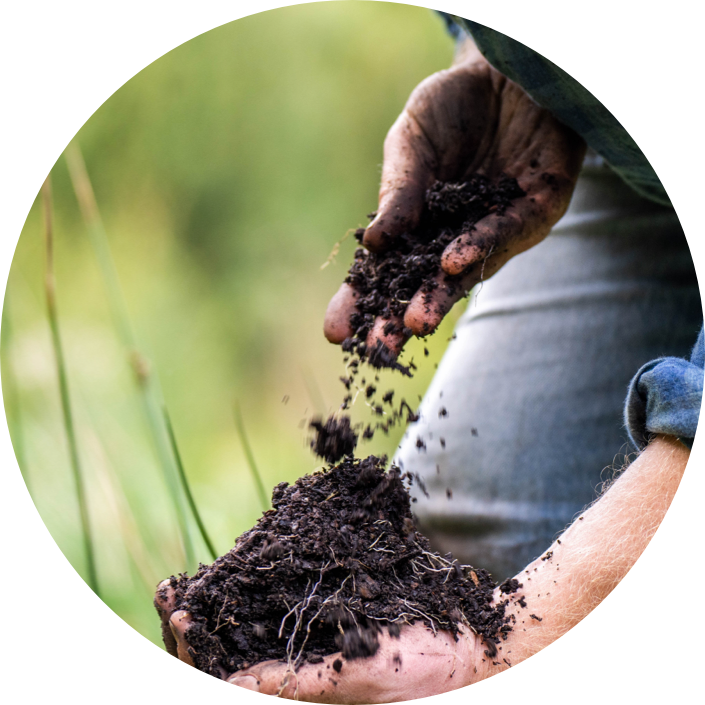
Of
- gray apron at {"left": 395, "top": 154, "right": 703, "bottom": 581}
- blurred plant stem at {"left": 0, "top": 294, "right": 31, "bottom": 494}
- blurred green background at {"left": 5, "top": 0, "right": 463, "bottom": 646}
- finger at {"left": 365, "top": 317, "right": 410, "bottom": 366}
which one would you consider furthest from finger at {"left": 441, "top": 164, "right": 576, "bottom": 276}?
blurred plant stem at {"left": 0, "top": 294, "right": 31, "bottom": 494}

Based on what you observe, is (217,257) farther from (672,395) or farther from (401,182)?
(672,395)

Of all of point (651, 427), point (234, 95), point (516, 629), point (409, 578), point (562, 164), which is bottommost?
point (516, 629)

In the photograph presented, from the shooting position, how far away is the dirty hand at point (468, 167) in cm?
86

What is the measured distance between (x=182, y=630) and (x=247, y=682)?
96 mm

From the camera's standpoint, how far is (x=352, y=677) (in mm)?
646

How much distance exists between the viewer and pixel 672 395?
710 mm

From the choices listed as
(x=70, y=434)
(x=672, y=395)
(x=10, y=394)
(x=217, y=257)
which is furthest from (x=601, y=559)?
(x=217, y=257)

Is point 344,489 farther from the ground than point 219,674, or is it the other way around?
point 344,489

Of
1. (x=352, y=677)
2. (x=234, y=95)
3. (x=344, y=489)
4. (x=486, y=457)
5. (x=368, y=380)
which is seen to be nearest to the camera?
(x=352, y=677)

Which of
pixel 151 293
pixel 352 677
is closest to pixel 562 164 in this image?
pixel 352 677

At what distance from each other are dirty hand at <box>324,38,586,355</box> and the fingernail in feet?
1.50

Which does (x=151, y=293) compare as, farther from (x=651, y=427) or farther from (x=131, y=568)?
(x=651, y=427)

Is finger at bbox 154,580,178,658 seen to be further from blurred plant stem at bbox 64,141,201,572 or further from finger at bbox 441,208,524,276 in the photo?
finger at bbox 441,208,524,276

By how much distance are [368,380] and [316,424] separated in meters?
0.13
